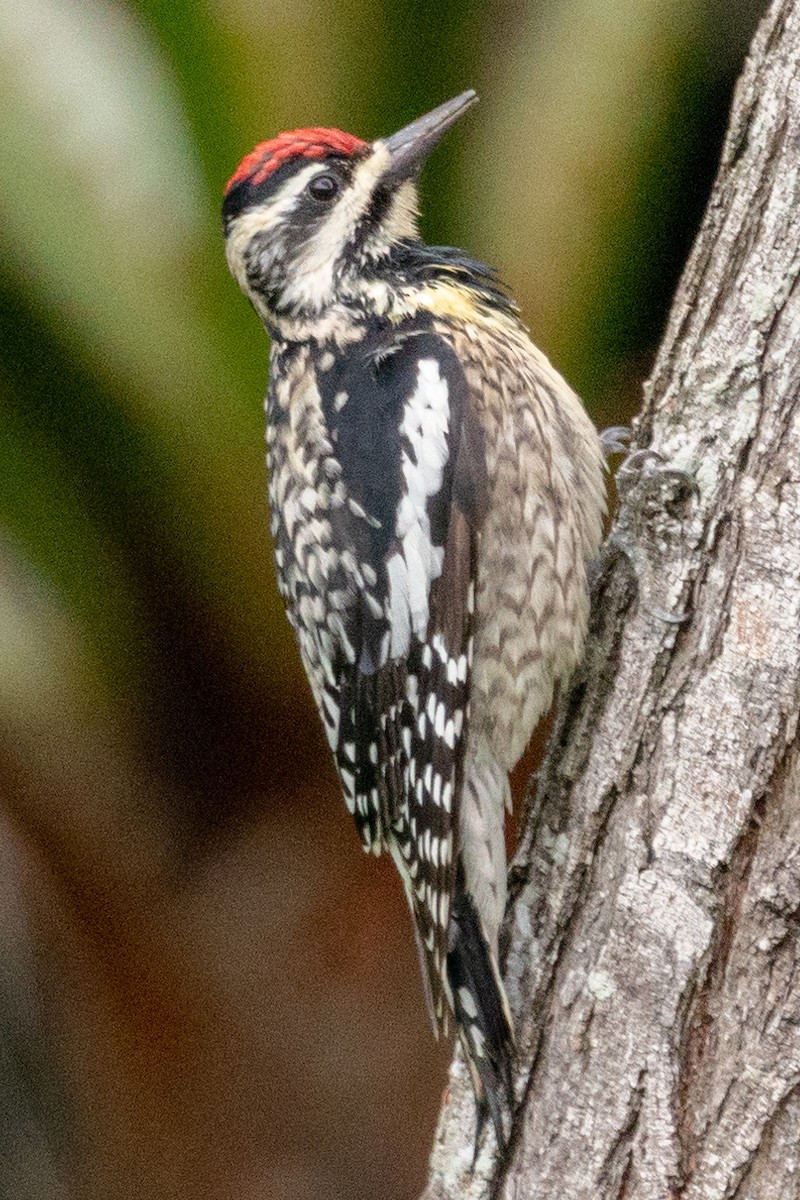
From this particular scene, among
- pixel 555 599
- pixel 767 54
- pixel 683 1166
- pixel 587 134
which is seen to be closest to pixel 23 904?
pixel 555 599

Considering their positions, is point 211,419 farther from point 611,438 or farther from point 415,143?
point 611,438

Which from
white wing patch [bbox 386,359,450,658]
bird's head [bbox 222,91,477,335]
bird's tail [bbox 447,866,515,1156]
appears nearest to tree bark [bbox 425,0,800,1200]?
bird's tail [bbox 447,866,515,1156]

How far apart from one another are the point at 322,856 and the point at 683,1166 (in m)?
1.54

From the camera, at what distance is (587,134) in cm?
319

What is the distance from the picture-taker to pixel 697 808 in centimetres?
196

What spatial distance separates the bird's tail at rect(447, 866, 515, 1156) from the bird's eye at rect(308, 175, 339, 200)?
4.75 ft

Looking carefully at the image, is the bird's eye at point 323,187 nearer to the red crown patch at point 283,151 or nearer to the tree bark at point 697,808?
the red crown patch at point 283,151

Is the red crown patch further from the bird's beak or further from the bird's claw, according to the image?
the bird's claw

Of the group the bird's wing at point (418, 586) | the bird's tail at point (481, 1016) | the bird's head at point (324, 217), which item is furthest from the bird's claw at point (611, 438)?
the bird's tail at point (481, 1016)

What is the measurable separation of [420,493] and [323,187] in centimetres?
76

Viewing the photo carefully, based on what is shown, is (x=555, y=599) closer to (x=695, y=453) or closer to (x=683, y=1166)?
(x=695, y=453)

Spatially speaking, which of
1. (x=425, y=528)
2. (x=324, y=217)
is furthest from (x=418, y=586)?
(x=324, y=217)

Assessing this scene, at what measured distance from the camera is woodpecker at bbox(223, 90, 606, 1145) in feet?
7.93

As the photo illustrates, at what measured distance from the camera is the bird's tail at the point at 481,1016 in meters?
2.16
